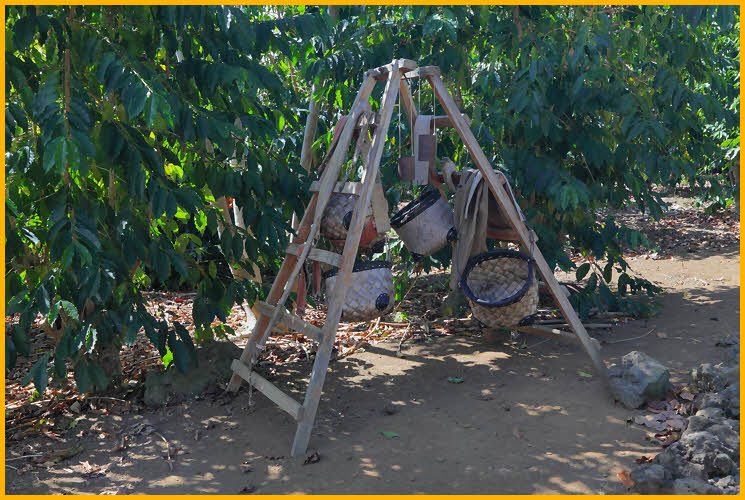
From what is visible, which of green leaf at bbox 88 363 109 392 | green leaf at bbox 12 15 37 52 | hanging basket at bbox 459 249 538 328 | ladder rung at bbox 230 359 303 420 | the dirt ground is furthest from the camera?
hanging basket at bbox 459 249 538 328

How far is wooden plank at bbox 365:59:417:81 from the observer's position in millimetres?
4051

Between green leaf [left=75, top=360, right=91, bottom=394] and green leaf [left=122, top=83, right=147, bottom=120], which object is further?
green leaf [left=75, top=360, right=91, bottom=394]

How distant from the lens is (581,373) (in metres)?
4.51

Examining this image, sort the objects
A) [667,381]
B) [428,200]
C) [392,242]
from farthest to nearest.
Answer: [392,242] < [428,200] < [667,381]

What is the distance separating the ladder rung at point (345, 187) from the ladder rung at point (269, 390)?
121cm

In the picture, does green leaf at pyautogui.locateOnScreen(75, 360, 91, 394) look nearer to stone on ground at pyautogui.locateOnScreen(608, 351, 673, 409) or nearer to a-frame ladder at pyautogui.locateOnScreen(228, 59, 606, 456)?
a-frame ladder at pyautogui.locateOnScreen(228, 59, 606, 456)

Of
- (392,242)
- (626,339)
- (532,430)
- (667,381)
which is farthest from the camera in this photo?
(392,242)

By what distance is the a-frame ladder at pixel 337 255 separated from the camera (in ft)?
12.1

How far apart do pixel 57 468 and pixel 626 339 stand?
13.3 feet

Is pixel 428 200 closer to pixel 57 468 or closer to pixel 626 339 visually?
pixel 626 339

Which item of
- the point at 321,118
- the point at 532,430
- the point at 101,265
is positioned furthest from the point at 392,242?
the point at 101,265

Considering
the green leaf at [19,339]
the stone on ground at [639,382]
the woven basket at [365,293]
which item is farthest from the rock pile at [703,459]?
the green leaf at [19,339]

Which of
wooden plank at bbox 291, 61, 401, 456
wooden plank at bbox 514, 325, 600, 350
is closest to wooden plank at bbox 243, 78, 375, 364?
wooden plank at bbox 291, 61, 401, 456

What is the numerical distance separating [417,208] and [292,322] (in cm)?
113
